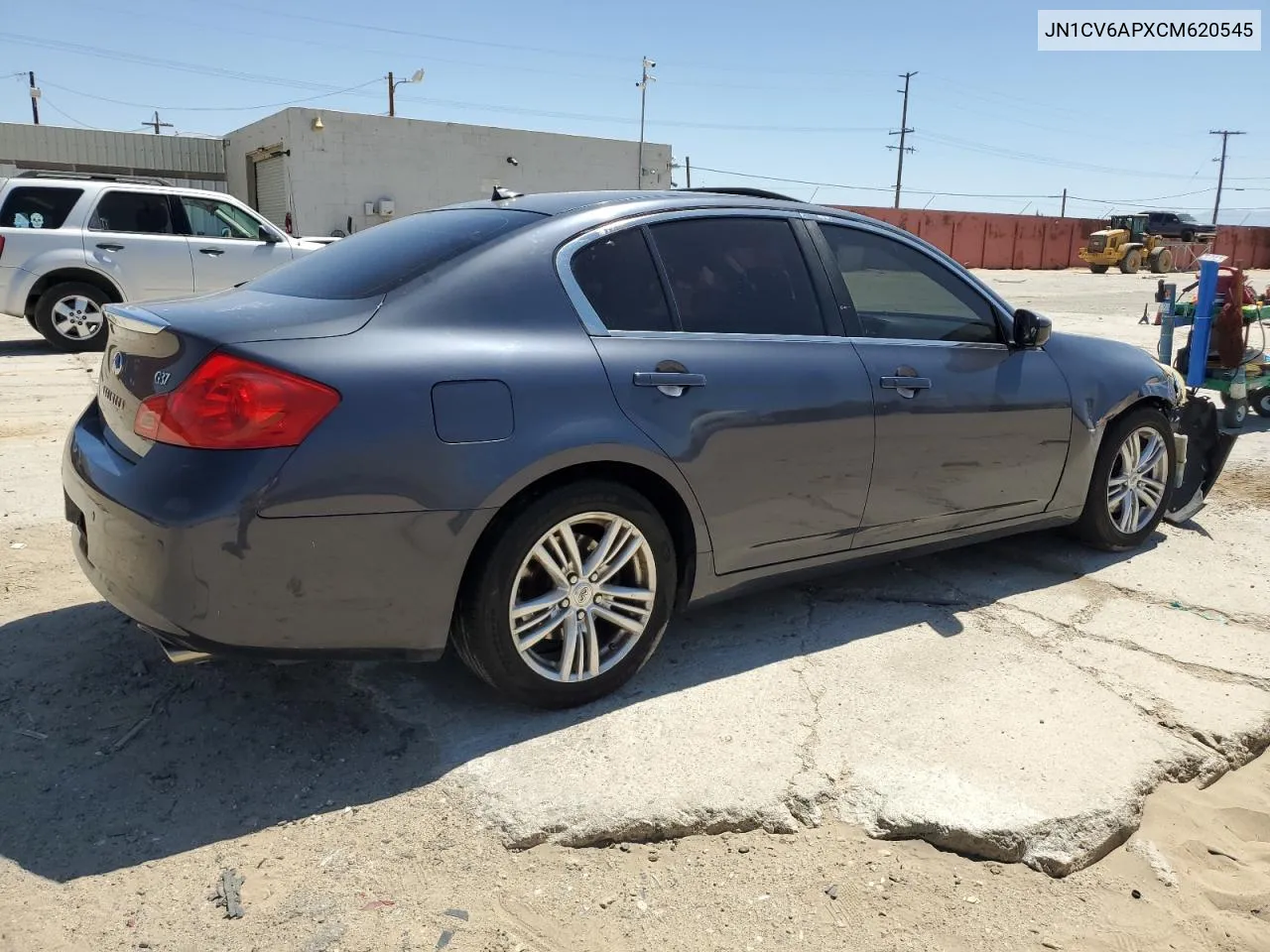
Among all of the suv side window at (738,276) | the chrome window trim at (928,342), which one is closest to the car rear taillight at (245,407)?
the suv side window at (738,276)

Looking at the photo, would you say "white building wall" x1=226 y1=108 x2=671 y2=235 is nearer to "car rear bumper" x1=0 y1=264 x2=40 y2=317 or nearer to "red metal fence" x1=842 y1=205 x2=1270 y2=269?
"red metal fence" x1=842 y1=205 x2=1270 y2=269

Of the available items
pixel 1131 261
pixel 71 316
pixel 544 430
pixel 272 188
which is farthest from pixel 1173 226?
pixel 544 430

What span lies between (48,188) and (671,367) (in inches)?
407

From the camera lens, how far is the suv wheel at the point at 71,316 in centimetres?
1075

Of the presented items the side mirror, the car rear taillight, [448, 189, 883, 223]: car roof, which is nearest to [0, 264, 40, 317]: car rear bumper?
[448, 189, 883, 223]: car roof

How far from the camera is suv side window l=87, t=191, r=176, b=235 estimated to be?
11.1 m

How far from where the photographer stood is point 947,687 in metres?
3.47

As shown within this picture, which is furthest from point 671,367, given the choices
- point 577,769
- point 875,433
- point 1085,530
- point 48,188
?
point 48,188

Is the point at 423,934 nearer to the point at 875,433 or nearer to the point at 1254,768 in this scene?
the point at 875,433

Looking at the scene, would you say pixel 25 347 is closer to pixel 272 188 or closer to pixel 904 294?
pixel 904 294

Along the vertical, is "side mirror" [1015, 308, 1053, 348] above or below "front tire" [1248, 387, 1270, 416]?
above

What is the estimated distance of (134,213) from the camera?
1130cm

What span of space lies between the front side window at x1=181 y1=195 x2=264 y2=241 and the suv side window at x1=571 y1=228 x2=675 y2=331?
990 cm

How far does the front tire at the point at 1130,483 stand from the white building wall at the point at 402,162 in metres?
23.3
